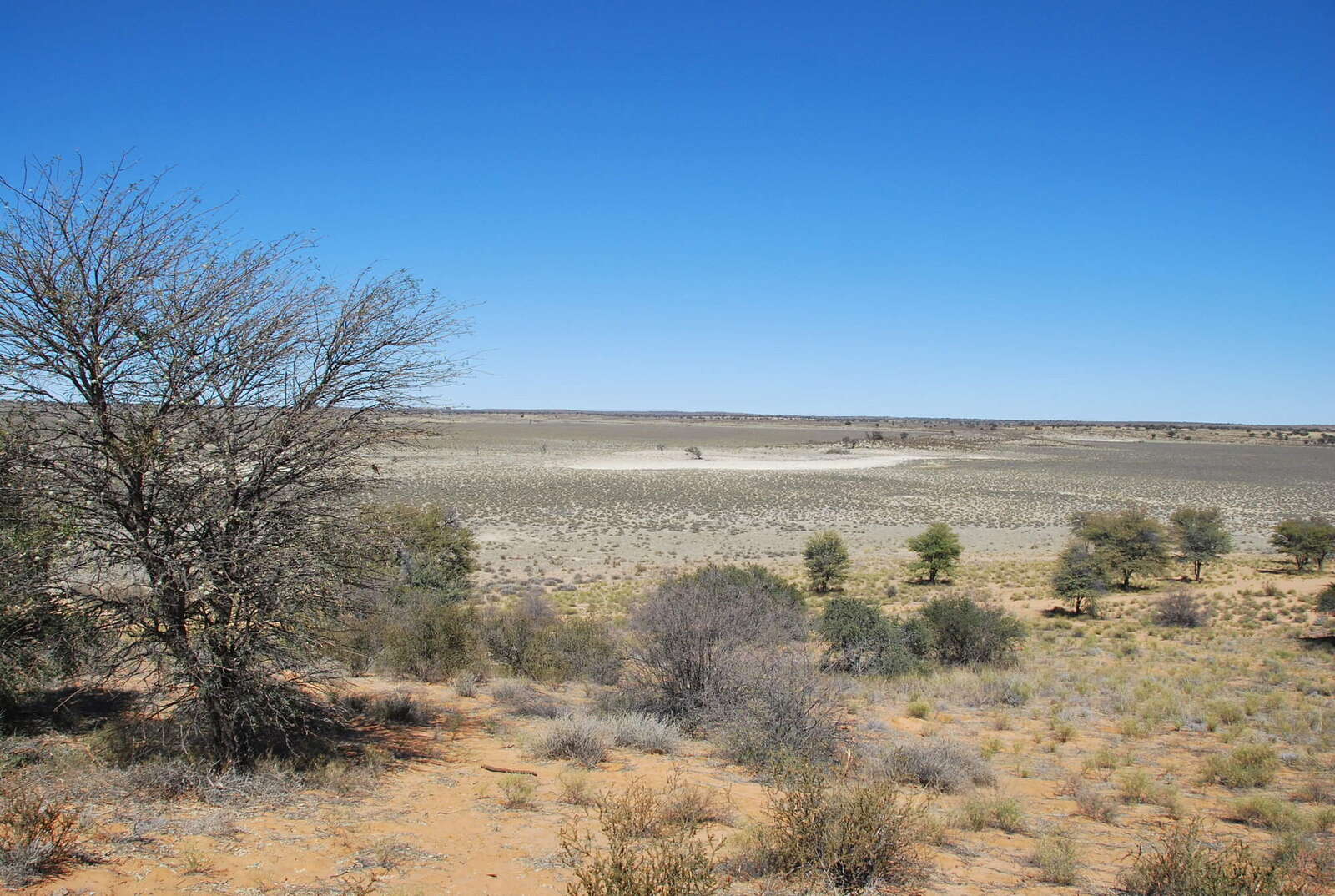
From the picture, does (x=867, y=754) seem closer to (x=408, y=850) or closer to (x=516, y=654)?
(x=408, y=850)

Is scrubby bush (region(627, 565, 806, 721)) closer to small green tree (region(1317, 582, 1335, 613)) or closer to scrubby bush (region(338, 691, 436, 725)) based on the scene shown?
scrubby bush (region(338, 691, 436, 725))

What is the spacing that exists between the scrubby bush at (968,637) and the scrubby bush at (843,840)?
1233 centimetres

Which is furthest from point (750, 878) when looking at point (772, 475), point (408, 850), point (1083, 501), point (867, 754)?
point (772, 475)

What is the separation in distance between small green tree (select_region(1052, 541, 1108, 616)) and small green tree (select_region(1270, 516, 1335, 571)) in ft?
40.5

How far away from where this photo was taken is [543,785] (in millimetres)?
7781

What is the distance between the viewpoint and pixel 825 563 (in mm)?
28500

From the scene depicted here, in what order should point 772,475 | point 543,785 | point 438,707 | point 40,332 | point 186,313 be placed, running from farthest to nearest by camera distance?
point 772,475, point 438,707, point 543,785, point 186,313, point 40,332

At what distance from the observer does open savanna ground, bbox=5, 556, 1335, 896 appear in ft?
18.5

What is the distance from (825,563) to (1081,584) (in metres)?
8.59

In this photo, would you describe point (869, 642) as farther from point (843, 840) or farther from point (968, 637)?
point (843, 840)

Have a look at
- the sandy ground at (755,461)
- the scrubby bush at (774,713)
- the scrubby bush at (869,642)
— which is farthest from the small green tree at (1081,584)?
the sandy ground at (755,461)

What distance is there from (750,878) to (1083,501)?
195 ft

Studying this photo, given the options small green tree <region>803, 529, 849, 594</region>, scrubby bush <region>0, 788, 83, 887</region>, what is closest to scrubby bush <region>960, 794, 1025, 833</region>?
scrubby bush <region>0, 788, 83, 887</region>

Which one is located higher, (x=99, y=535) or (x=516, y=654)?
(x=99, y=535)
